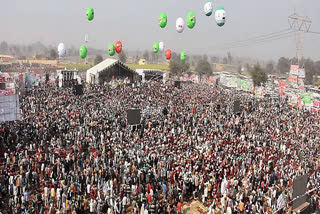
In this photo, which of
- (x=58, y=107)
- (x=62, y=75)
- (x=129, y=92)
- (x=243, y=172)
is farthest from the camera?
(x=62, y=75)

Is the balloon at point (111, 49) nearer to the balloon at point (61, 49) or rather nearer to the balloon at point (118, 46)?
the balloon at point (118, 46)

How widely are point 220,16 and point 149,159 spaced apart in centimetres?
988

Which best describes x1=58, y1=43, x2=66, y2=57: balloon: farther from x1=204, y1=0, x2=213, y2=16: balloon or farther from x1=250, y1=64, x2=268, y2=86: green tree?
x1=250, y1=64, x2=268, y2=86: green tree

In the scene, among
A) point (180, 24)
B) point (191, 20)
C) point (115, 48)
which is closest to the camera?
point (191, 20)

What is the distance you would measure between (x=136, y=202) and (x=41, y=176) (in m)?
4.31

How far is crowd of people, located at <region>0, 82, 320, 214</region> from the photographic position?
9484mm

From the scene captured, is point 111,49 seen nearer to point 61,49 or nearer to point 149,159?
point 61,49

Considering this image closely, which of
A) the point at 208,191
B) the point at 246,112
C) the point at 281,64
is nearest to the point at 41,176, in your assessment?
the point at 208,191

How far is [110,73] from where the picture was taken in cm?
3844

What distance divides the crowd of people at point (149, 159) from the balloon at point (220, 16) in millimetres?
6920

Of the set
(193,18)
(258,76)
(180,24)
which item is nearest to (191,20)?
(193,18)

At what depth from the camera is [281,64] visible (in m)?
121

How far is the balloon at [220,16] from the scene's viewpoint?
16.2 meters

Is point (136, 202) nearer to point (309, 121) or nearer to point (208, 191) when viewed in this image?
point (208, 191)
